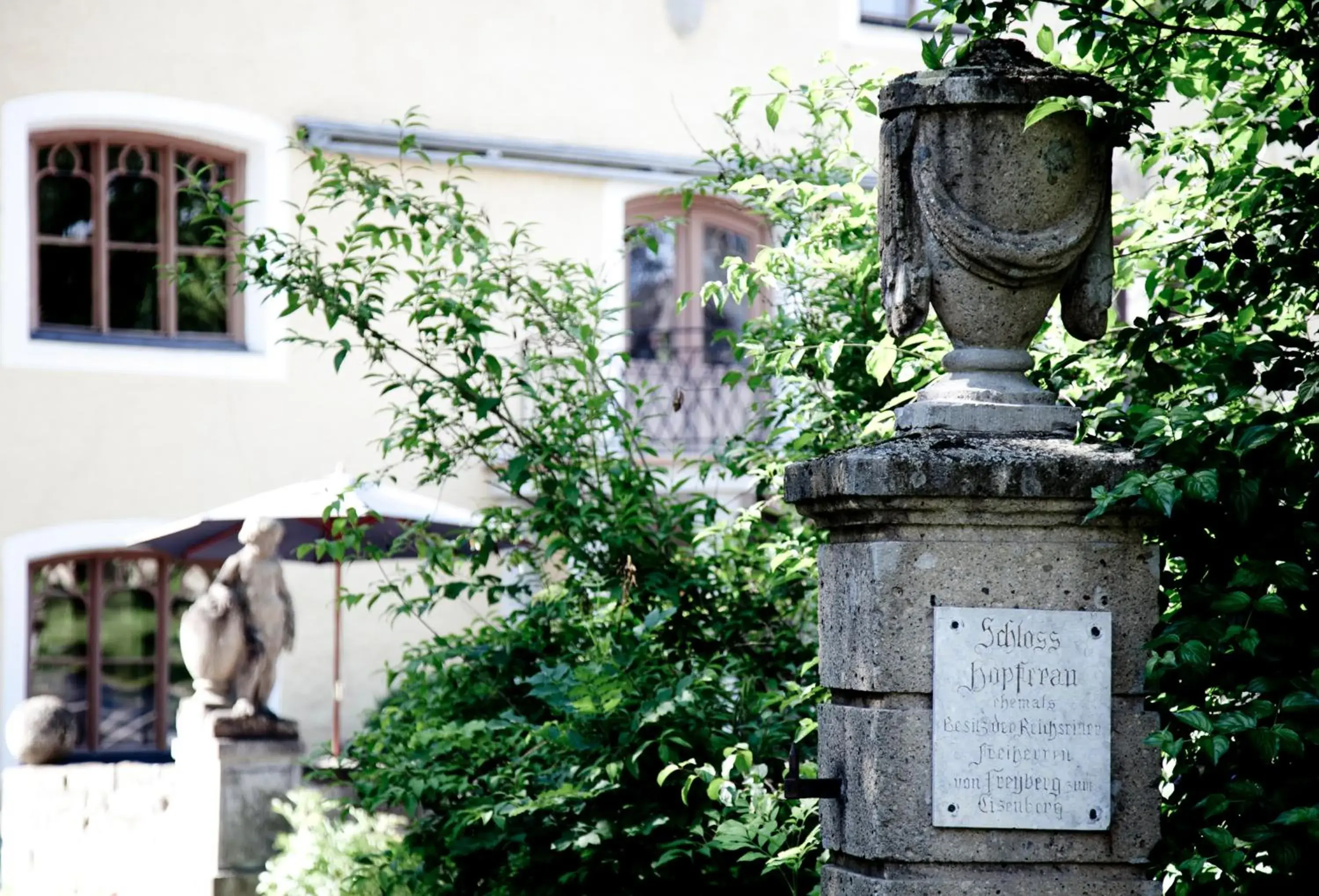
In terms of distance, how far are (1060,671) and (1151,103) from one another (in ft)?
4.32

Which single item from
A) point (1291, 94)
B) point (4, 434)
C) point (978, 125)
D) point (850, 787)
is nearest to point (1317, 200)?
point (1291, 94)

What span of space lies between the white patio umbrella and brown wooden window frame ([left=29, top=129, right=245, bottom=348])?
1992 mm

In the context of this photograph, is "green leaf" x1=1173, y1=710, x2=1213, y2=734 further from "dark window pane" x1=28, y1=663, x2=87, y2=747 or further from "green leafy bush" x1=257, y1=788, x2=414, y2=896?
"dark window pane" x1=28, y1=663, x2=87, y2=747

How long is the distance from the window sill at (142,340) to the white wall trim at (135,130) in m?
0.04

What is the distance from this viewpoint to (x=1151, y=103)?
4.40 m

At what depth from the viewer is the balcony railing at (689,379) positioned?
14.4 metres

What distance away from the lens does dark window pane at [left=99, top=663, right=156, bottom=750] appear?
1275 cm

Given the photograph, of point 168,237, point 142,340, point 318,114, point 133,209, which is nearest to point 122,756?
point 142,340

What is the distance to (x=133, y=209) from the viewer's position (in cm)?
1303

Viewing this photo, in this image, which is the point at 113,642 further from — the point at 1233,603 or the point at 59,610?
the point at 1233,603

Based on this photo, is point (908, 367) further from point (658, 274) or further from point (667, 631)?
point (658, 274)

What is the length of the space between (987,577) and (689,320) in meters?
10.9

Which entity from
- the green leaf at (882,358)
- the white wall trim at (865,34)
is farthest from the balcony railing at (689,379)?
the green leaf at (882,358)

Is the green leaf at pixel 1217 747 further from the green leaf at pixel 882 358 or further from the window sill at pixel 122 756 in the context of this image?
the window sill at pixel 122 756
